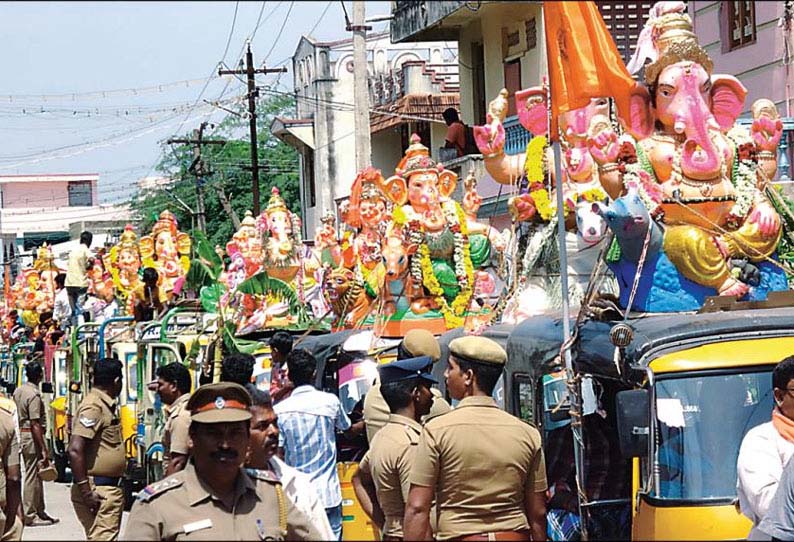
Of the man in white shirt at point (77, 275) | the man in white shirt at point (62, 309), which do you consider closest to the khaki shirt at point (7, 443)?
the man in white shirt at point (77, 275)

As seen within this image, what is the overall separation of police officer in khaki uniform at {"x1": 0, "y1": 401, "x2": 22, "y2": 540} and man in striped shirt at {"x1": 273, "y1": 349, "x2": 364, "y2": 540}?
1936mm

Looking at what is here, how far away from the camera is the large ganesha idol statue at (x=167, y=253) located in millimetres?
20109

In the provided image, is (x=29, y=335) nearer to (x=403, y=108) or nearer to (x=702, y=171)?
(x=403, y=108)

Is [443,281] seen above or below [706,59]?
below

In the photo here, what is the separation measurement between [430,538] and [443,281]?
7083 millimetres

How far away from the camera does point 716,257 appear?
9.34m

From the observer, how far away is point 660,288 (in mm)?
9148

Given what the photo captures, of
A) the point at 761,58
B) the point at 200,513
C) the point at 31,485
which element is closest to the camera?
the point at 200,513

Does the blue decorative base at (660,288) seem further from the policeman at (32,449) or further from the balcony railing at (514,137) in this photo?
the balcony railing at (514,137)

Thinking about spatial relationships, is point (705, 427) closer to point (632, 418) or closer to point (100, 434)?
point (632, 418)

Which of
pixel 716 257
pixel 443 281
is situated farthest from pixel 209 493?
pixel 443 281

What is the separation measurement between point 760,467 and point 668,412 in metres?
0.60

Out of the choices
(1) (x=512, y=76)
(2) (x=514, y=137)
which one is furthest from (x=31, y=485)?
(1) (x=512, y=76)

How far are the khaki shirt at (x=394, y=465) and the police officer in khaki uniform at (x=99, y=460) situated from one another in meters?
3.27
